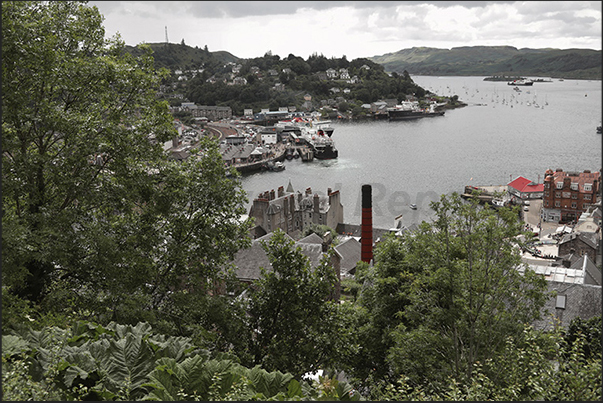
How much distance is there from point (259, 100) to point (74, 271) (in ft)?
327

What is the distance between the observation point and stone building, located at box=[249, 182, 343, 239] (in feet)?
96.9

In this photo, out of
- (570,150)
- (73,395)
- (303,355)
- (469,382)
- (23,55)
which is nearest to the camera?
(73,395)

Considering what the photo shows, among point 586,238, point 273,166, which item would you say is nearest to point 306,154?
point 273,166

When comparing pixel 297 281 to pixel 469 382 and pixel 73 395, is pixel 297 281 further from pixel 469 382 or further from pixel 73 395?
pixel 73 395

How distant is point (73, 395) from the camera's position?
14.5 feet

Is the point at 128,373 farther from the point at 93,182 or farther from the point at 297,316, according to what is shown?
the point at 93,182

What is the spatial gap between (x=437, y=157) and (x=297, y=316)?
2175 inches

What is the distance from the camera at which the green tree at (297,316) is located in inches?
278

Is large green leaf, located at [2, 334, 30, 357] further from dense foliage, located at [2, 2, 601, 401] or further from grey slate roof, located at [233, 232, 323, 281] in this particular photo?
grey slate roof, located at [233, 232, 323, 281]

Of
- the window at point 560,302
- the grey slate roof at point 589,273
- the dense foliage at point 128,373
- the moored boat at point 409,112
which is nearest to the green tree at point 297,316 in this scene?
the dense foliage at point 128,373

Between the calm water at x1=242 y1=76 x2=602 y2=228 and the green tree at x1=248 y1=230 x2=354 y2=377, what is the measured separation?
26.4 meters

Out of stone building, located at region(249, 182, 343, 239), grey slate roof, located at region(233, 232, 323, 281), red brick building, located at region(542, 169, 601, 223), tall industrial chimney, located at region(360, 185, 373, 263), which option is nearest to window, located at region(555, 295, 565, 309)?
tall industrial chimney, located at region(360, 185, 373, 263)

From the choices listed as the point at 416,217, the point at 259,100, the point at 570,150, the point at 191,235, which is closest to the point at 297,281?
the point at 191,235

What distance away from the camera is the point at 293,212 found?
31.1m
